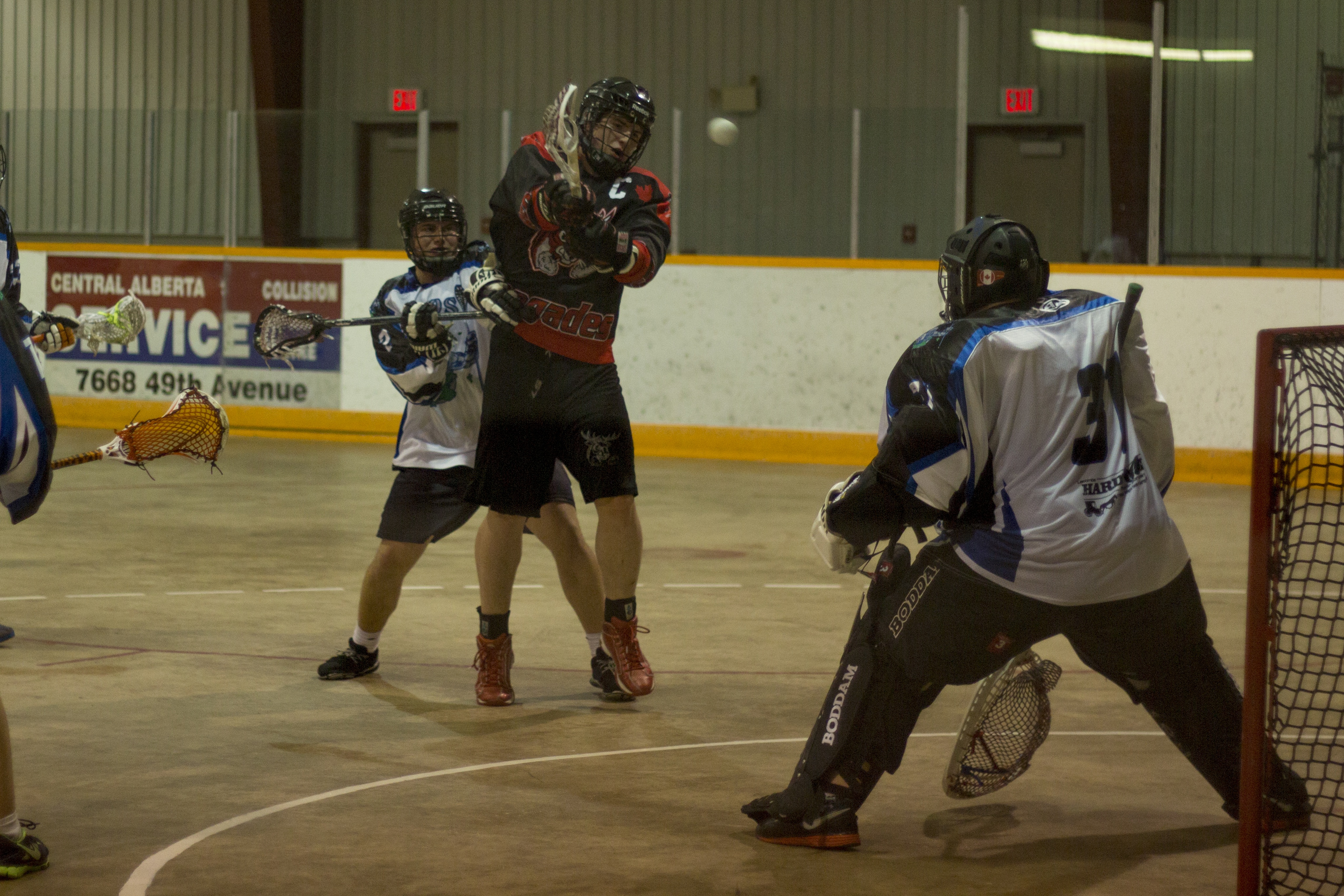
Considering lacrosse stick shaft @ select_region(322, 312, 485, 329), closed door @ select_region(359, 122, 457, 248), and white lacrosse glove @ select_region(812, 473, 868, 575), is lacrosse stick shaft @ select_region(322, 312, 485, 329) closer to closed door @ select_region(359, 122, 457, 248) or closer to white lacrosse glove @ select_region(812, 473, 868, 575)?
white lacrosse glove @ select_region(812, 473, 868, 575)

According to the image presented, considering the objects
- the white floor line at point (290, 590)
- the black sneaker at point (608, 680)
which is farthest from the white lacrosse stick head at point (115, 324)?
the black sneaker at point (608, 680)

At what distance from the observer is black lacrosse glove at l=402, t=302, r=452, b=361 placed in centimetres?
486

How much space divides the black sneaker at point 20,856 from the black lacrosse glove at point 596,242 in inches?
80.8

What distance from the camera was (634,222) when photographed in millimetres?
4812

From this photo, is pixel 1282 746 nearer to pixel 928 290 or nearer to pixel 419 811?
pixel 419 811

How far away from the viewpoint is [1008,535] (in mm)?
3439

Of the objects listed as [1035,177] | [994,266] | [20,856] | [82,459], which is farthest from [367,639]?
[1035,177]

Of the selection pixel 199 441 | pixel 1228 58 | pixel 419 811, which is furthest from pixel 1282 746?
pixel 1228 58

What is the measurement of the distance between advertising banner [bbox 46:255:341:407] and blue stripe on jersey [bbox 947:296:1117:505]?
9.73 meters

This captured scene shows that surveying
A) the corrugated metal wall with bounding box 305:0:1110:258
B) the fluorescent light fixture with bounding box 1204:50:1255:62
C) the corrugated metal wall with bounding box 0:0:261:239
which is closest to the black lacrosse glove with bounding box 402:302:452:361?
the corrugated metal wall with bounding box 305:0:1110:258

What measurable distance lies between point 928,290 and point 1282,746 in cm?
756

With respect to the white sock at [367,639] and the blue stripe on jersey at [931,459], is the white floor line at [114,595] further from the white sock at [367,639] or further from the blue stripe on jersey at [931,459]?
the blue stripe on jersey at [931,459]

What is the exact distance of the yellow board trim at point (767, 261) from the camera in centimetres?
1096

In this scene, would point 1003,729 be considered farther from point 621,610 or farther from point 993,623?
point 621,610
